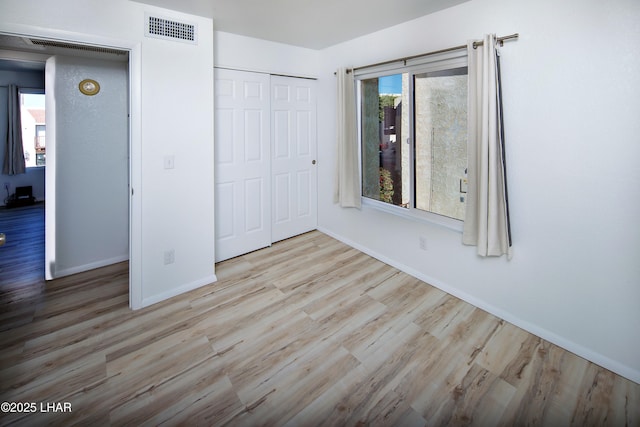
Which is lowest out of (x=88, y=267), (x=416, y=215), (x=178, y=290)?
(x=178, y=290)

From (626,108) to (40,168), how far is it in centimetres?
843

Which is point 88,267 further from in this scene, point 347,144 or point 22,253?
point 347,144

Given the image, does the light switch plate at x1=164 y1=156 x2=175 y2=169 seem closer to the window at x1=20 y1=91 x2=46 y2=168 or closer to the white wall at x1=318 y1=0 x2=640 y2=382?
the white wall at x1=318 y1=0 x2=640 y2=382

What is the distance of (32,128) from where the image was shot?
609 cm

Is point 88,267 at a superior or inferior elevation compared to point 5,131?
inferior

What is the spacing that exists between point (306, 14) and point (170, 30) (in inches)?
44.3

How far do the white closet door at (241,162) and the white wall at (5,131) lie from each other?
4.92 meters

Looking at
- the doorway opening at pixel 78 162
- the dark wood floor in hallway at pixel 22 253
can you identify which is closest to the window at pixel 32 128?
the dark wood floor in hallway at pixel 22 253

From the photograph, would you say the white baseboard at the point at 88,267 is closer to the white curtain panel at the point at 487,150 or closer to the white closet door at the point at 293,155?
the white closet door at the point at 293,155

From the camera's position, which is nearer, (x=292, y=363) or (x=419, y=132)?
(x=292, y=363)

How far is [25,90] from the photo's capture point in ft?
18.5

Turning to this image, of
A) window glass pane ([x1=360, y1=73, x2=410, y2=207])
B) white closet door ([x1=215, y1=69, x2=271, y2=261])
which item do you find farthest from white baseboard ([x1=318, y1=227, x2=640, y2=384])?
white closet door ([x1=215, y1=69, x2=271, y2=261])

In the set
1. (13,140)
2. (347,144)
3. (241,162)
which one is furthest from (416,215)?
(13,140)

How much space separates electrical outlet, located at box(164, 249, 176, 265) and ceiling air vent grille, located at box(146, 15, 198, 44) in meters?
1.73
